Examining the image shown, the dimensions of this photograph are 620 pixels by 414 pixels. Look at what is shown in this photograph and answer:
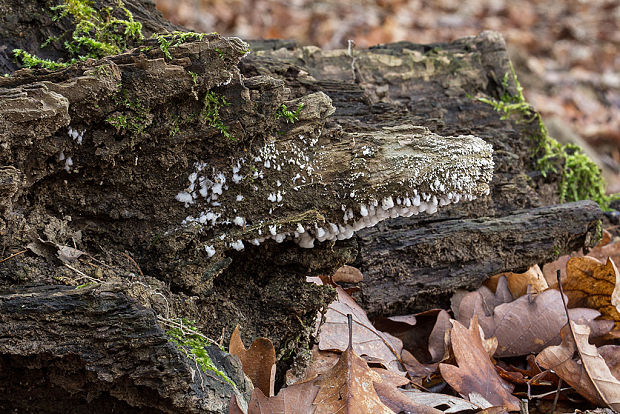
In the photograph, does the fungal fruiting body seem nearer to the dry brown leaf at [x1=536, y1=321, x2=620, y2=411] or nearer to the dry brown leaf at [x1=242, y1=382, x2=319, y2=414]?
the dry brown leaf at [x1=242, y1=382, x2=319, y2=414]

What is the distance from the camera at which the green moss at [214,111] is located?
7.87ft

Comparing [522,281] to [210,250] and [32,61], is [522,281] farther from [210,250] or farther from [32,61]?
[32,61]

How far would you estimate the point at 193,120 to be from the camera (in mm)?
2404

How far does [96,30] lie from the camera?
2711 millimetres

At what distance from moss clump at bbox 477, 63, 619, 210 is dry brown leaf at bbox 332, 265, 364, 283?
66.4 inches

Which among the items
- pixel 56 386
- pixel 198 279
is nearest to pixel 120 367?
pixel 56 386

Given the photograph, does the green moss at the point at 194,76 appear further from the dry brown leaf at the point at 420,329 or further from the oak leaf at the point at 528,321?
the oak leaf at the point at 528,321

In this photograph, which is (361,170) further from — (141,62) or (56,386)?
(56,386)

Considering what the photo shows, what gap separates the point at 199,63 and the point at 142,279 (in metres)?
0.93

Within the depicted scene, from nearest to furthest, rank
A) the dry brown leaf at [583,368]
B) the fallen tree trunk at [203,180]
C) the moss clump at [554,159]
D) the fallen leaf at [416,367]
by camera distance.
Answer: the fallen tree trunk at [203,180], the dry brown leaf at [583,368], the fallen leaf at [416,367], the moss clump at [554,159]

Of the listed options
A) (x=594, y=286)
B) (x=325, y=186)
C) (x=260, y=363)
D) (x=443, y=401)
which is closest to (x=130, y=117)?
(x=325, y=186)

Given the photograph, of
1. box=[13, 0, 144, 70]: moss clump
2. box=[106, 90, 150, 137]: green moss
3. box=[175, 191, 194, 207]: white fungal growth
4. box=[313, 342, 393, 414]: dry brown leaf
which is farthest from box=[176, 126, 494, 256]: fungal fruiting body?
box=[13, 0, 144, 70]: moss clump

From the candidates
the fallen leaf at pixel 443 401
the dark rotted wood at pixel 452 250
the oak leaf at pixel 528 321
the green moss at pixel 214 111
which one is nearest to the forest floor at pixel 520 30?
the dark rotted wood at pixel 452 250

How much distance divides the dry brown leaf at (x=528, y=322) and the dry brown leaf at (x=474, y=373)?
0.34m
